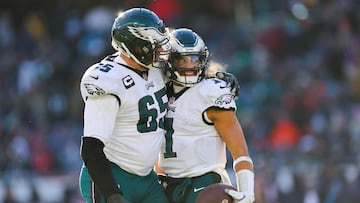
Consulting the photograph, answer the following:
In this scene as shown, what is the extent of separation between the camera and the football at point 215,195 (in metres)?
5.83

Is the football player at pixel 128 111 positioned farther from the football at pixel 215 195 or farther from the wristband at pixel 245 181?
the wristband at pixel 245 181

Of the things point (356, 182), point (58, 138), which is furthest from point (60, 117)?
point (356, 182)

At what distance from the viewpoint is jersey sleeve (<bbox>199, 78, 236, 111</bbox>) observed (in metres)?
6.05

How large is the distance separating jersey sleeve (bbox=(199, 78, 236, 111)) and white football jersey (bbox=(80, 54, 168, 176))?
0.23 metres

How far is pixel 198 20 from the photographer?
1496cm

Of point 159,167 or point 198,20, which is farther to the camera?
point 198,20

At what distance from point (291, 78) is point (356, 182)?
3170 mm

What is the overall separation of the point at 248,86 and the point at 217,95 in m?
7.36

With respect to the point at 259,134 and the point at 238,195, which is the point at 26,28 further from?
the point at 238,195

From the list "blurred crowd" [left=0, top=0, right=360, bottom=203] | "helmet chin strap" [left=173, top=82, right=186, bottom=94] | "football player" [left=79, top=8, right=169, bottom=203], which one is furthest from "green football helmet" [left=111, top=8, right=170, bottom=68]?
"blurred crowd" [left=0, top=0, right=360, bottom=203]

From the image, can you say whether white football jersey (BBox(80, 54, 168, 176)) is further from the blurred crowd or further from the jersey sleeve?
the blurred crowd

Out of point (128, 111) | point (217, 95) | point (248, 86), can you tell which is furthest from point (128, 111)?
point (248, 86)

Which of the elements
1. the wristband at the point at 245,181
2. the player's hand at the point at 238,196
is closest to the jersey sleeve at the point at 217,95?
the wristband at the point at 245,181

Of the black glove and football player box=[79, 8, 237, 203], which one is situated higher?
football player box=[79, 8, 237, 203]
